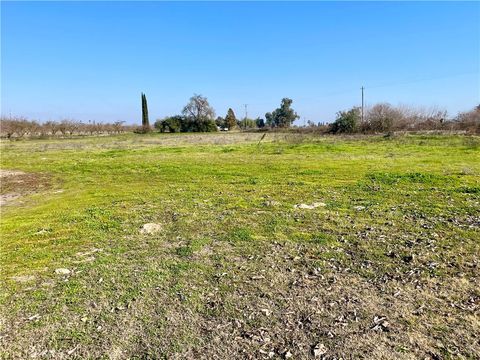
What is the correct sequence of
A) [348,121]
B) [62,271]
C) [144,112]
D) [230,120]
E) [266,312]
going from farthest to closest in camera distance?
[230,120] → [144,112] → [348,121] → [62,271] → [266,312]

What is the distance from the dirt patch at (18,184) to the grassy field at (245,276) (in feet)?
2.92

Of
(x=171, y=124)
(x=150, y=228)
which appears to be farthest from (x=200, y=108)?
(x=150, y=228)

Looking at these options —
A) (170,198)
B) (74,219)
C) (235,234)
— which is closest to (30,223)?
(74,219)

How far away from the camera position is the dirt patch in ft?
32.3

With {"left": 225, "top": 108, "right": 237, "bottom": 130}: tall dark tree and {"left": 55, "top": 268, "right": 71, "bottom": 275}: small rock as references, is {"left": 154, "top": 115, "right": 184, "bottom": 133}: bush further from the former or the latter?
{"left": 55, "top": 268, "right": 71, "bottom": 275}: small rock

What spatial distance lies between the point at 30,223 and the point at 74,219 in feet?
2.55

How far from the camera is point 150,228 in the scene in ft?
20.6

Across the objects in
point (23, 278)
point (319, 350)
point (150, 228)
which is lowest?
point (319, 350)

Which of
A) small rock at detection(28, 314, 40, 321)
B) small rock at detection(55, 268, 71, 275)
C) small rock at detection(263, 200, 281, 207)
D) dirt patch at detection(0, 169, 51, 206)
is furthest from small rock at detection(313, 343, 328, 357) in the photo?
dirt patch at detection(0, 169, 51, 206)

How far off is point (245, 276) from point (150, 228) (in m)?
2.49

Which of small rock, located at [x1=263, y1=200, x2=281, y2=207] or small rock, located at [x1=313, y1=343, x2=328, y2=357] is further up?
small rock, located at [x1=263, y1=200, x2=281, y2=207]

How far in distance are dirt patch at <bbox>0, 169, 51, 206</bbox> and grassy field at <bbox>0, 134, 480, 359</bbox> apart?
0.89m

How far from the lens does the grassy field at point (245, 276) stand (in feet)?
10.4

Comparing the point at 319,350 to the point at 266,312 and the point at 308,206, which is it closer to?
the point at 266,312
